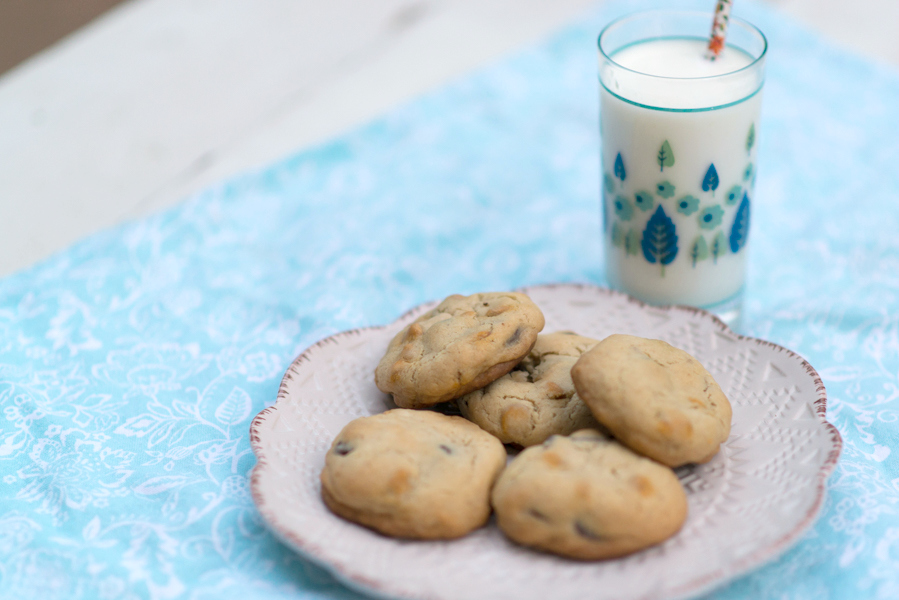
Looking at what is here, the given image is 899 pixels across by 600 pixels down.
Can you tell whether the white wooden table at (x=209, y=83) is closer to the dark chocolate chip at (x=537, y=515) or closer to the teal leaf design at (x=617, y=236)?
the teal leaf design at (x=617, y=236)

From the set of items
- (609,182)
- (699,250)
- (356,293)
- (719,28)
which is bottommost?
(356,293)

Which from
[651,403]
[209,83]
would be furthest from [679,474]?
[209,83]

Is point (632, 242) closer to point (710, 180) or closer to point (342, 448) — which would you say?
point (710, 180)

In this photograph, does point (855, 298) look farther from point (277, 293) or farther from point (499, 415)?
point (277, 293)

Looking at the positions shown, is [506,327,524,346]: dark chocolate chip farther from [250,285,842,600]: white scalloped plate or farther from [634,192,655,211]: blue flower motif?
[634,192,655,211]: blue flower motif

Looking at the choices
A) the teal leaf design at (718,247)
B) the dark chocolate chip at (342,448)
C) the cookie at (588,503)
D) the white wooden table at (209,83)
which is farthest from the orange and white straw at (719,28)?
the white wooden table at (209,83)

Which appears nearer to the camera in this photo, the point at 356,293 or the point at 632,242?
the point at 632,242

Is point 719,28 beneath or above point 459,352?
above
